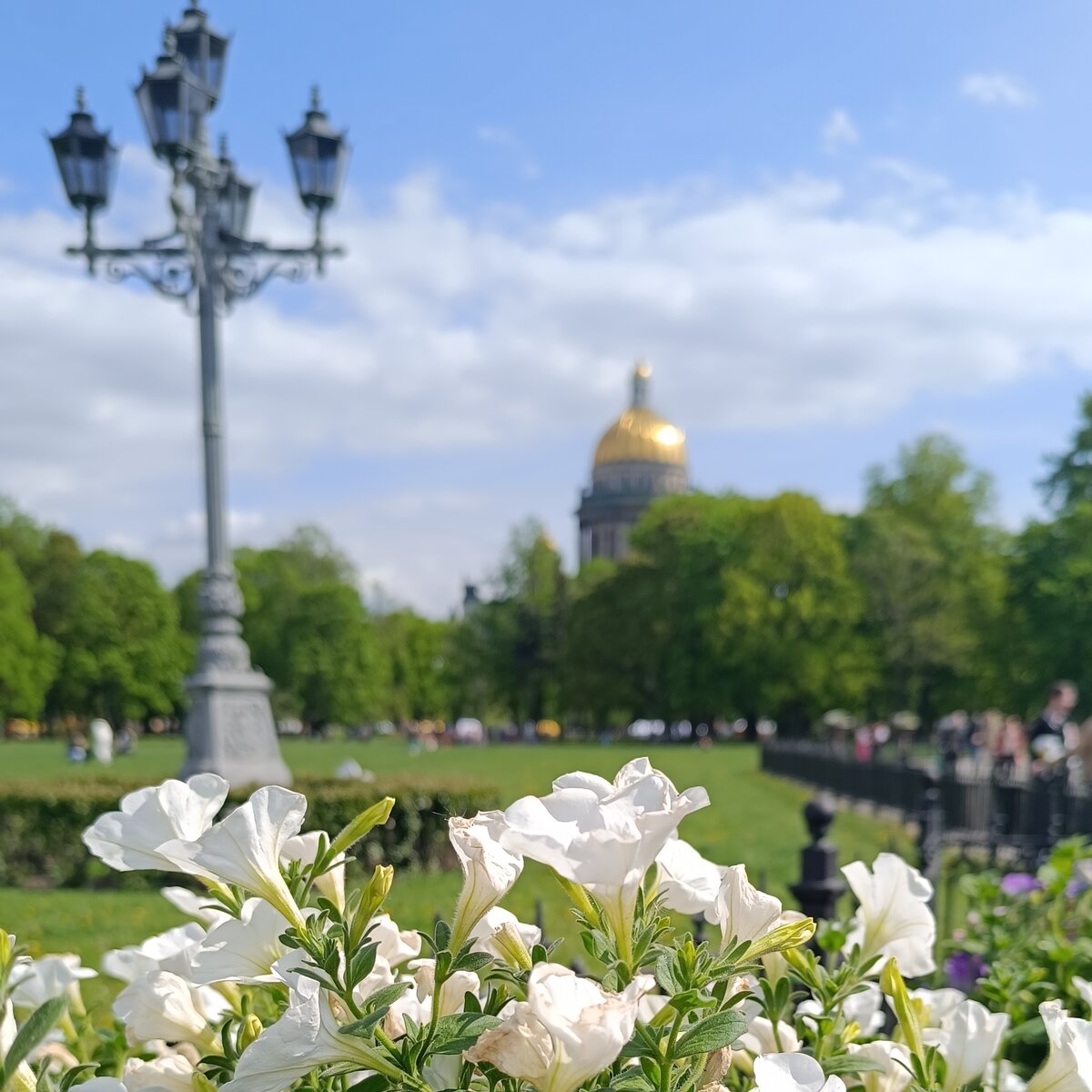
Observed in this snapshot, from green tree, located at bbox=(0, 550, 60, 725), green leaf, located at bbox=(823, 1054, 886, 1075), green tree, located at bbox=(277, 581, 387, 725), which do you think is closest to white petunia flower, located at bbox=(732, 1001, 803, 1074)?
green leaf, located at bbox=(823, 1054, 886, 1075)

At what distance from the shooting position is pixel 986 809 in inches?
451

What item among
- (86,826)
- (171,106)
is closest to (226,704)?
(86,826)

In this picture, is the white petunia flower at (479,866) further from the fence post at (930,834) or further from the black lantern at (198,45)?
the black lantern at (198,45)

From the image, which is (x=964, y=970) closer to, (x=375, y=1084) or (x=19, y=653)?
(x=375, y=1084)

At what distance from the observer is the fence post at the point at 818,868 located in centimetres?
326

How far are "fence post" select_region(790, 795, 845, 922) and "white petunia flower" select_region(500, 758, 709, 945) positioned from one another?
7.59 ft

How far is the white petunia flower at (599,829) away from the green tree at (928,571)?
4252cm

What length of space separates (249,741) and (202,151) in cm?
502

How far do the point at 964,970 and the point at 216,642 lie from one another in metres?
8.30

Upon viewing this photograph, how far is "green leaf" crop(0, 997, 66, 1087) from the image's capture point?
0.96 m

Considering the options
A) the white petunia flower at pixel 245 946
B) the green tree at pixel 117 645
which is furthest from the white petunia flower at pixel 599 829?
the green tree at pixel 117 645

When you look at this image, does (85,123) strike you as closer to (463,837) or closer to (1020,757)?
(463,837)

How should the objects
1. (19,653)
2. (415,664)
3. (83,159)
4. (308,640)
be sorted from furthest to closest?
(415,664) < (308,640) < (19,653) < (83,159)

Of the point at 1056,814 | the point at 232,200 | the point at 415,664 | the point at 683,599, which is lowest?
the point at 415,664
